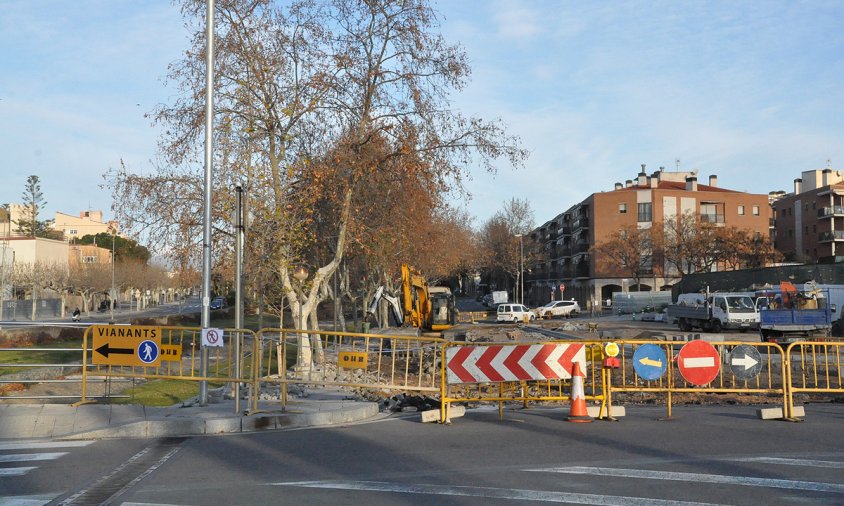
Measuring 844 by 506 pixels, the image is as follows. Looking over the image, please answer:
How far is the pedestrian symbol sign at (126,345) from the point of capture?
12.8 meters

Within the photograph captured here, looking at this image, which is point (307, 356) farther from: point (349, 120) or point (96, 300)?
point (96, 300)

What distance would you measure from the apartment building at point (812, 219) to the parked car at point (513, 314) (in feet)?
119

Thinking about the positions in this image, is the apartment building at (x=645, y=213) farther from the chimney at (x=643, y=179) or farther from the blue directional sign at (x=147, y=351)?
the blue directional sign at (x=147, y=351)

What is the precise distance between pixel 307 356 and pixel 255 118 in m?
7.73

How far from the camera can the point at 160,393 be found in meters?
18.5

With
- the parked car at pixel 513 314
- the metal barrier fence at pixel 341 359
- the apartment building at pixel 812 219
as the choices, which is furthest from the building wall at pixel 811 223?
the metal barrier fence at pixel 341 359

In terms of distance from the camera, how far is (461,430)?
11492 mm

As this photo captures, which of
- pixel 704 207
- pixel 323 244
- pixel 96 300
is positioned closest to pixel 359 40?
pixel 323 244

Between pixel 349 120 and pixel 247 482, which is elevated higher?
pixel 349 120

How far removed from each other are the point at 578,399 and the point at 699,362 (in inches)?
84.2

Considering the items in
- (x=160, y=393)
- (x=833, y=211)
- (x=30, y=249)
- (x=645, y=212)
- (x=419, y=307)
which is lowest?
(x=160, y=393)

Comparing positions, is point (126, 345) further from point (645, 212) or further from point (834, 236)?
point (834, 236)

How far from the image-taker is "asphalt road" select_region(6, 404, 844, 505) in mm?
7285

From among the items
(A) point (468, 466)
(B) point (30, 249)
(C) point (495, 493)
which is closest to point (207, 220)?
(A) point (468, 466)
